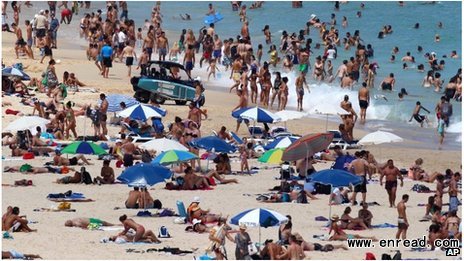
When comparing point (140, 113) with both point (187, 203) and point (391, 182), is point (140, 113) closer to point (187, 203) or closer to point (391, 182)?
point (187, 203)

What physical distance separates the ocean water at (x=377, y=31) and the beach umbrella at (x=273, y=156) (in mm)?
7036

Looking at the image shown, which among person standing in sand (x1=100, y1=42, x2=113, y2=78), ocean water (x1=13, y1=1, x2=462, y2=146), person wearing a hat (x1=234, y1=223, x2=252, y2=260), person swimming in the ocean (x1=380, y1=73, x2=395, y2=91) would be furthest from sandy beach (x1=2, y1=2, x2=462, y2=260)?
person swimming in the ocean (x1=380, y1=73, x2=395, y2=91)

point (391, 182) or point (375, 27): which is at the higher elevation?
point (375, 27)

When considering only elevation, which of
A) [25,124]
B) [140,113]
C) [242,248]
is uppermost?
[140,113]

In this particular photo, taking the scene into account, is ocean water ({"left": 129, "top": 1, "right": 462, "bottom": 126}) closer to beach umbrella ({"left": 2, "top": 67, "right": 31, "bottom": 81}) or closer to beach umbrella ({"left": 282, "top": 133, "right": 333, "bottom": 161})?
beach umbrella ({"left": 2, "top": 67, "right": 31, "bottom": 81})

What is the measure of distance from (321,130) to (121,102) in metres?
4.25

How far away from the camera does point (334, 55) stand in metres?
39.8

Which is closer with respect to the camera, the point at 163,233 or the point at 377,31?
the point at 163,233

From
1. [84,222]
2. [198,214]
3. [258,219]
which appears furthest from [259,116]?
[258,219]

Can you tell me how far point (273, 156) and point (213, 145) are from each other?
3.53ft

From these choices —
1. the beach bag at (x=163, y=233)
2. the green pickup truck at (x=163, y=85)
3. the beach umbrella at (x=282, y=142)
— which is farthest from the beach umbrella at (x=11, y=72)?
the beach bag at (x=163, y=233)

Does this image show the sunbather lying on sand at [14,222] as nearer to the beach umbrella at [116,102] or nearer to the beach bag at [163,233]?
the beach bag at [163,233]

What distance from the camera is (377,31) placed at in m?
48.0

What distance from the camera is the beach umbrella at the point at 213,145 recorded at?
22531 millimetres
